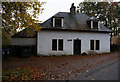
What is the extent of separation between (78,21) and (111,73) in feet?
40.4

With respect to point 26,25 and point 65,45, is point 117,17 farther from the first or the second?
point 26,25

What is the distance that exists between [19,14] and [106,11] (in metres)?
21.4

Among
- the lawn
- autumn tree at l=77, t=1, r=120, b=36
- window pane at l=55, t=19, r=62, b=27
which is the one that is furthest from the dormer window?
autumn tree at l=77, t=1, r=120, b=36

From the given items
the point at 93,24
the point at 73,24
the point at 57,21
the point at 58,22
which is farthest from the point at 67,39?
the point at 93,24

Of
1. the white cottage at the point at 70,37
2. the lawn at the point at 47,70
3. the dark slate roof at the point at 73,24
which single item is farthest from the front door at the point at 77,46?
the lawn at the point at 47,70

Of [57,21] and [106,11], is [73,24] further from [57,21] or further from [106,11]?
[106,11]

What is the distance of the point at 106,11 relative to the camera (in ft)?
76.1

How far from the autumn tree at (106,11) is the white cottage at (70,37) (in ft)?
32.8

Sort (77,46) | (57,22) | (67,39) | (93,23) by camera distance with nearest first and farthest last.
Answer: (67,39) → (57,22) → (77,46) → (93,23)

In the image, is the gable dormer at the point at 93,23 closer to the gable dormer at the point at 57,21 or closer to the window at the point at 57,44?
the gable dormer at the point at 57,21

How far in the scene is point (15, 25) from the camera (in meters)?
7.21

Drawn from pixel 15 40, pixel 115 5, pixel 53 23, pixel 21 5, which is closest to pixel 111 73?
pixel 21 5

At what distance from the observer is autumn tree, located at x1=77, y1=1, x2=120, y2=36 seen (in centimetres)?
2202

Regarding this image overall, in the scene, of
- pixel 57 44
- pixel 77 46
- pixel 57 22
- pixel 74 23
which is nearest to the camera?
pixel 57 44
